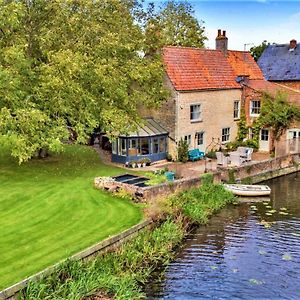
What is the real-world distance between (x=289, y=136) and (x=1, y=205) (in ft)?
82.1

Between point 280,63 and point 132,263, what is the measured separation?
39783mm

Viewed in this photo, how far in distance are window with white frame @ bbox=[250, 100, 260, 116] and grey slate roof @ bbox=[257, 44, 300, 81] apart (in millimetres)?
11669

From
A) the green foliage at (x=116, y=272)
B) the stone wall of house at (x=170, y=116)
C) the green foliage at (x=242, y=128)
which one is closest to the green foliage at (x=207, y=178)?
the stone wall of house at (x=170, y=116)

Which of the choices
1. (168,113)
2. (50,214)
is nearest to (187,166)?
(168,113)

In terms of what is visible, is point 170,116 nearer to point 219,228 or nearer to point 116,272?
point 219,228

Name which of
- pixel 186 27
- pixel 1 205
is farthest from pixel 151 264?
pixel 186 27

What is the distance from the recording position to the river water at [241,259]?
16078 mm

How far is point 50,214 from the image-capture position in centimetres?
2073

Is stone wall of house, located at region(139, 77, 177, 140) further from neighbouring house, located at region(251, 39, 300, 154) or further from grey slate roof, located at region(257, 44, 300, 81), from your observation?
grey slate roof, located at region(257, 44, 300, 81)

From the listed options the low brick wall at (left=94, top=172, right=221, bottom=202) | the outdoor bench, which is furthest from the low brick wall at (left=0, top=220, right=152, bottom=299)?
the outdoor bench

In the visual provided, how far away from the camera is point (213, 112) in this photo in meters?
37.0

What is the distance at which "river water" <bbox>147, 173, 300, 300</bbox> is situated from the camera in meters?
16.1

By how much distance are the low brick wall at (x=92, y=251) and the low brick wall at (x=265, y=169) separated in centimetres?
1126

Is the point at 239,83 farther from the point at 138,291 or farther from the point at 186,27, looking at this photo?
the point at 138,291
